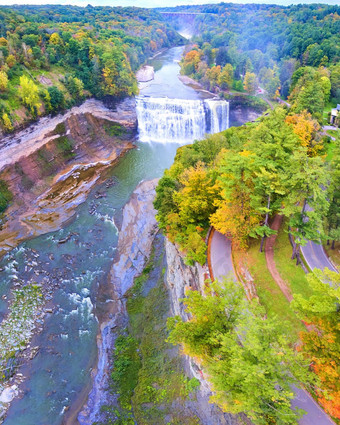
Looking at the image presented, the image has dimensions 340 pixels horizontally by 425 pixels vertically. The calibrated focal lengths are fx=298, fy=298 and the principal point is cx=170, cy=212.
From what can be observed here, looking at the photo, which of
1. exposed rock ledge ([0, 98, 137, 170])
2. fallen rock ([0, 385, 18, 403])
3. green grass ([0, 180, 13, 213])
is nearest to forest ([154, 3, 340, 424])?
fallen rock ([0, 385, 18, 403])

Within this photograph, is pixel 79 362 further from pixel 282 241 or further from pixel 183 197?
pixel 282 241

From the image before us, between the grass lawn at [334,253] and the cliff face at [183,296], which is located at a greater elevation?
the grass lawn at [334,253]

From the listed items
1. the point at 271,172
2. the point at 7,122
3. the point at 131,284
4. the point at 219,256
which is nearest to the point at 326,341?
the point at 271,172

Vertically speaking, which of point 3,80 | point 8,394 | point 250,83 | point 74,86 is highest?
point 3,80

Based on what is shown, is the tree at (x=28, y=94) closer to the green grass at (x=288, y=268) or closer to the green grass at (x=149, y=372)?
the green grass at (x=149, y=372)

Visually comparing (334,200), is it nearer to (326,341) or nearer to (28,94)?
(326,341)

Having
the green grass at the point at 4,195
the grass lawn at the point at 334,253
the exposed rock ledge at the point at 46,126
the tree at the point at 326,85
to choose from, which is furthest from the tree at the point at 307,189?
the exposed rock ledge at the point at 46,126
